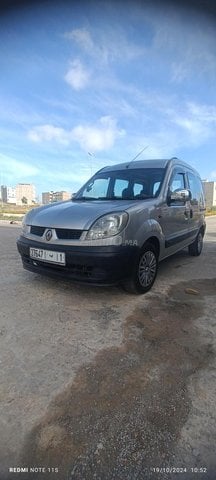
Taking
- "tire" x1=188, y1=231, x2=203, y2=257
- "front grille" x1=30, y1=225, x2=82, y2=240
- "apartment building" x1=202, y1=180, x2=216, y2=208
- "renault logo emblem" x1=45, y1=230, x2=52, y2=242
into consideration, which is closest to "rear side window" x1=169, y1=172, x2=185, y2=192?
"tire" x1=188, y1=231, x2=203, y2=257

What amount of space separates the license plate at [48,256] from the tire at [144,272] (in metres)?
0.81

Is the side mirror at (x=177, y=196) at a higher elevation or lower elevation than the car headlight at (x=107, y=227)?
higher

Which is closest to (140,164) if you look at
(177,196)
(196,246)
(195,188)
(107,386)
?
(177,196)

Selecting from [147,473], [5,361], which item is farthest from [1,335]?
[147,473]

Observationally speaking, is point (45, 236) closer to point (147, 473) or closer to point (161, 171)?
point (161, 171)

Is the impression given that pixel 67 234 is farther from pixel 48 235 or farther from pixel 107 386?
pixel 107 386

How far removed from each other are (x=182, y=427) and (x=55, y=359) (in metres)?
1.06

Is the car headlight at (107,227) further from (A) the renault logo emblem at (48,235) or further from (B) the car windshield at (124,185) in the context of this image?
(B) the car windshield at (124,185)

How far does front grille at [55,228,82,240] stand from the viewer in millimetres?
3131

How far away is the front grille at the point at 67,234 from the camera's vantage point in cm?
313

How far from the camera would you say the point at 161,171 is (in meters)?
4.25

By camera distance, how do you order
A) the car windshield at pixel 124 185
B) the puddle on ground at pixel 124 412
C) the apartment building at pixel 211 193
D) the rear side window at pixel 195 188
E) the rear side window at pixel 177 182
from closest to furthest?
the puddle on ground at pixel 124 412, the car windshield at pixel 124 185, the rear side window at pixel 177 182, the rear side window at pixel 195 188, the apartment building at pixel 211 193

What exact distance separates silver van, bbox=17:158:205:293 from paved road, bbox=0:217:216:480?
1.51 feet

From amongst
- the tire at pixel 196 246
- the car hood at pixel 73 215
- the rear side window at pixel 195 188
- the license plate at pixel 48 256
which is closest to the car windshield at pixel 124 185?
the car hood at pixel 73 215
